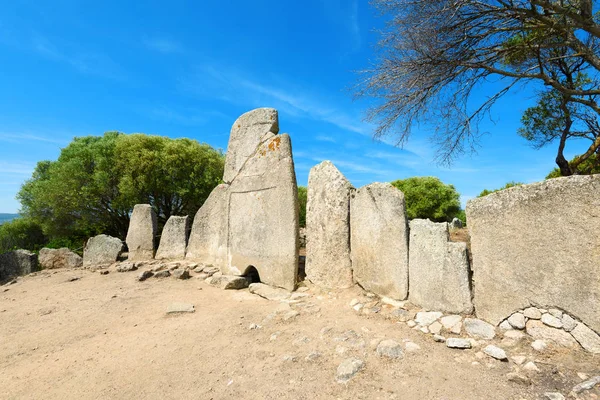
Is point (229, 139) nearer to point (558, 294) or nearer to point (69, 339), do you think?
point (69, 339)

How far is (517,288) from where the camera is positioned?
2842mm

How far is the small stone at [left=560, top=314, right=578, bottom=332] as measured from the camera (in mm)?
2533

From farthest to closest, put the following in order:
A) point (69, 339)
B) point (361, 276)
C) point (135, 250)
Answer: point (135, 250) < point (361, 276) < point (69, 339)

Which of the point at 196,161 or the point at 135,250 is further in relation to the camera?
the point at 196,161

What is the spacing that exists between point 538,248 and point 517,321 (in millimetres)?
672

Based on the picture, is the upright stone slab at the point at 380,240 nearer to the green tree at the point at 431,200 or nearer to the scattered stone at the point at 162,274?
the scattered stone at the point at 162,274

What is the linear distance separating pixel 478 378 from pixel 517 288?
0.95 m

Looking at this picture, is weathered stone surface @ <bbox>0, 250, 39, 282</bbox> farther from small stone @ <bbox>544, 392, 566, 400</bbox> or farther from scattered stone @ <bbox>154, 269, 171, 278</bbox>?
small stone @ <bbox>544, 392, 566, 400</bbox>

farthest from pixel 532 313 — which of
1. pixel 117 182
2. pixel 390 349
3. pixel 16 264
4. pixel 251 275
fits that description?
pixel 117 182

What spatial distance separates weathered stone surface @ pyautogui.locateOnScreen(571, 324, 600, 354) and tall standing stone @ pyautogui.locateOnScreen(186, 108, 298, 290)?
10.4 feet

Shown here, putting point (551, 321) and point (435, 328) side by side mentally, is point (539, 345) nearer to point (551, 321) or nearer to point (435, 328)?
point (551, 321)

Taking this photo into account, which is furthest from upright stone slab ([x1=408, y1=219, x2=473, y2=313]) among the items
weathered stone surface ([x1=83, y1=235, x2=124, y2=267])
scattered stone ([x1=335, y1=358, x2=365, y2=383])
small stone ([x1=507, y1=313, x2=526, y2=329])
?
weathered stone surface ([x1=83, y1=235, x2=124, y2=267])

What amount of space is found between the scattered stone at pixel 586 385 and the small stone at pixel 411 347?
1.06 metres

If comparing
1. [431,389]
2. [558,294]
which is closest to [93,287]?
[431,389]
